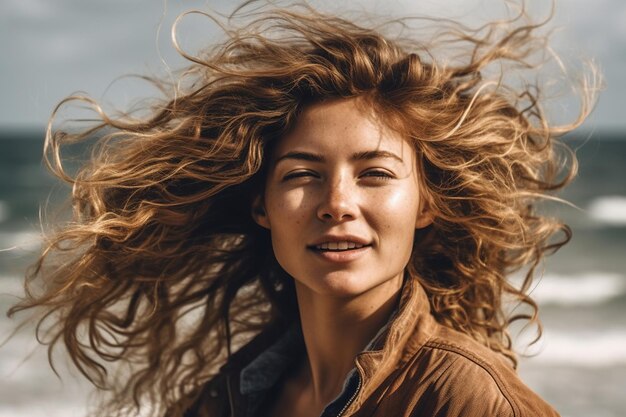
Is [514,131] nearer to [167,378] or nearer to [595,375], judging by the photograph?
[167,378]

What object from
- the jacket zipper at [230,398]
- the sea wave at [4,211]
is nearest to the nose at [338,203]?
the jacket zipper at [230,398]

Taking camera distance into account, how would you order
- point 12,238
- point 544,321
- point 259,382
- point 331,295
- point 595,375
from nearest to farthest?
point 331,295
point 259,382
point 595,375
point 544,321
point 12,238

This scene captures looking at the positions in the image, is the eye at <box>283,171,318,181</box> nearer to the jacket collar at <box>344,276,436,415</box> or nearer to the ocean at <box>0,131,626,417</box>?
the jacket collar at <box>344,276,436,415</box>

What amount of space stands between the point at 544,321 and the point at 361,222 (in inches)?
341

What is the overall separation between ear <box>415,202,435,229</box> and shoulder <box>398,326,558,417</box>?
1.67ft

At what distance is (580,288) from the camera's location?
1319 cm

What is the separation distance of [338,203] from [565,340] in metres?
7.74

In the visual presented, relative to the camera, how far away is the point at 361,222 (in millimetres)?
2949

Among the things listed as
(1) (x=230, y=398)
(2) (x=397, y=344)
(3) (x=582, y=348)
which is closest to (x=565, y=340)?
(3) (x=582, y=348)

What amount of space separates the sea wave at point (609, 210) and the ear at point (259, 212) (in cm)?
1904

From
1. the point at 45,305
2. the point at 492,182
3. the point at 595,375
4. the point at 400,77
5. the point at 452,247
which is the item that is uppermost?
the point at 400,77

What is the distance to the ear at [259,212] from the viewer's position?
132 inches

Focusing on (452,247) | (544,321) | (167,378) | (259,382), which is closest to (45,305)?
(167,378)

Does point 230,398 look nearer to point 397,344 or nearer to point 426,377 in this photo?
point 397,344
